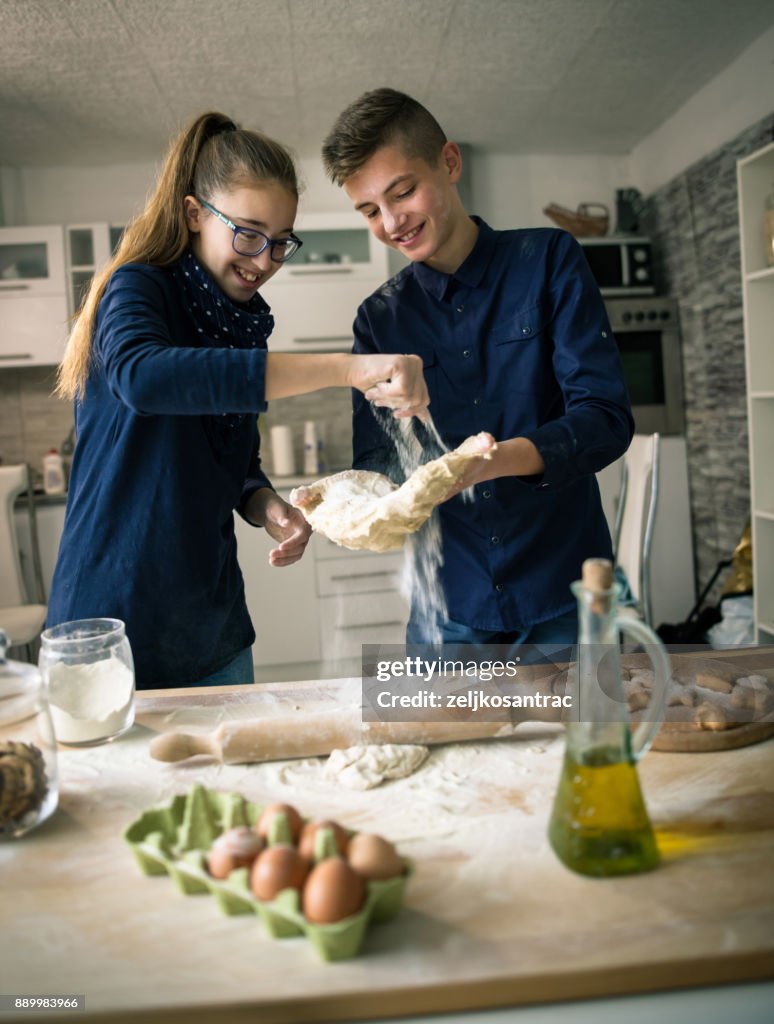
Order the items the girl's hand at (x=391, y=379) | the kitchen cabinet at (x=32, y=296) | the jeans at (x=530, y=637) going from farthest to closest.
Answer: the kitchen cabinet at (x=32, y=296), the jeans at (x=530, y=637), the girl's hand at (x=391, y=379)

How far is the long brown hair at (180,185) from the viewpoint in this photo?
1203 millimetres

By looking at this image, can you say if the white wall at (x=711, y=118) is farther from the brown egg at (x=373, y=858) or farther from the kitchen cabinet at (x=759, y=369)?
the brown egg at (x=373, y=858)

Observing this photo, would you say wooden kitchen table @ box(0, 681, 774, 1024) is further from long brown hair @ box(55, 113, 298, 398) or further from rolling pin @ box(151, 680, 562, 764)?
long brown hair @ box(55, 113, 298, 398)

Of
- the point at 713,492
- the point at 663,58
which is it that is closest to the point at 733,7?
the point at 663,58

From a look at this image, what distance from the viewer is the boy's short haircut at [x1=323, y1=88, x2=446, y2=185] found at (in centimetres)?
132

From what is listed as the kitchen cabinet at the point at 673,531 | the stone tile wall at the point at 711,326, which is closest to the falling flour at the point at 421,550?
the stone tile wall at the point at 711,326

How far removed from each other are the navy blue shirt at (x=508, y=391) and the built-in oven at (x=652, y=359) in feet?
8.20

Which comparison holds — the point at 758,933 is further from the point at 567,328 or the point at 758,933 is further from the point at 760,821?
the point at 567,328

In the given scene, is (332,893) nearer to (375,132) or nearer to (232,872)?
(232,872)

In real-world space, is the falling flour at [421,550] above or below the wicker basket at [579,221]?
below

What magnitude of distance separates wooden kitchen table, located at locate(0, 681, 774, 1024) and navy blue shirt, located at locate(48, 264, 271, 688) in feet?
1.13

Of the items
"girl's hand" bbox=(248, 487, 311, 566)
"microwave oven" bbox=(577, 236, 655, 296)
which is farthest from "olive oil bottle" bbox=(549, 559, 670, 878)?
"microwave oven" bbox=(577, 236, 655, 296)

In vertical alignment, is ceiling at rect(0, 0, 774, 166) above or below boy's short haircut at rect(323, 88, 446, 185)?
above

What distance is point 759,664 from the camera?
121 centimetres
